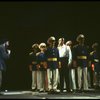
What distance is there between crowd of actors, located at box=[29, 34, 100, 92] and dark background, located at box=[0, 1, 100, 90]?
2.41 metres

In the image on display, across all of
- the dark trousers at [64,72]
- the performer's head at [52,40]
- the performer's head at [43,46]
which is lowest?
the dark trousers at [64,72]

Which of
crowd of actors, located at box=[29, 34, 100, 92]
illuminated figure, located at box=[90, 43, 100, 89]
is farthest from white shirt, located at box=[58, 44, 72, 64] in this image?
illuminated figure, located at box=[90, 43, 100, 89]

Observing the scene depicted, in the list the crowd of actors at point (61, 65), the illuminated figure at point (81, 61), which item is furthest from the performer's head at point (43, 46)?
the illuminated figure at point (81, 61)

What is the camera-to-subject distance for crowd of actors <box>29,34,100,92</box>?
1238cm

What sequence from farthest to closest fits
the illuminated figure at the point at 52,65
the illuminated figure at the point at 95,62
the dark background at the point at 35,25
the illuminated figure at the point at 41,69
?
1. the dark background at the point at 35,25
2. the illuminated figure at the point at 95,62
3. the illuminated figure at the point at 41,69
4. the illuminated figure at the point at 52,65

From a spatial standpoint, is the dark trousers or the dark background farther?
the dark background

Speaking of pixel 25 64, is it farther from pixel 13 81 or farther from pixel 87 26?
pixel 87 26

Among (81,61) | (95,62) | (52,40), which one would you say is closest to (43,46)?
(52,40)

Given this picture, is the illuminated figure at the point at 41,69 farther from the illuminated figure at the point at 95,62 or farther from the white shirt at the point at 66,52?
the illuminated figure at the point at 95,62

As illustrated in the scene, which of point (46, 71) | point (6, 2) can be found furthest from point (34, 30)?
point (46, 71)

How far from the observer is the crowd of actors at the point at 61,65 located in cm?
1238

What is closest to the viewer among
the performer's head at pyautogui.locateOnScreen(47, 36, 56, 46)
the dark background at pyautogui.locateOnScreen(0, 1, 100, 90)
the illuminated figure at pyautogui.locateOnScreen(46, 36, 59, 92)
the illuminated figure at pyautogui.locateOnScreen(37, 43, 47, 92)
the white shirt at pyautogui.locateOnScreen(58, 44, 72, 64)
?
the performer's head at pyautogui.locateOnScreen(47, 36, 56, 46)

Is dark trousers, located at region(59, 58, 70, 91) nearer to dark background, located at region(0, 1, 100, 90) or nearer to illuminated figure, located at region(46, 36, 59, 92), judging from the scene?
illuminated figure, located at region(46, 36, 59, 92)

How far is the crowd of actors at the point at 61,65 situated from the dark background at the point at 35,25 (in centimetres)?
241
